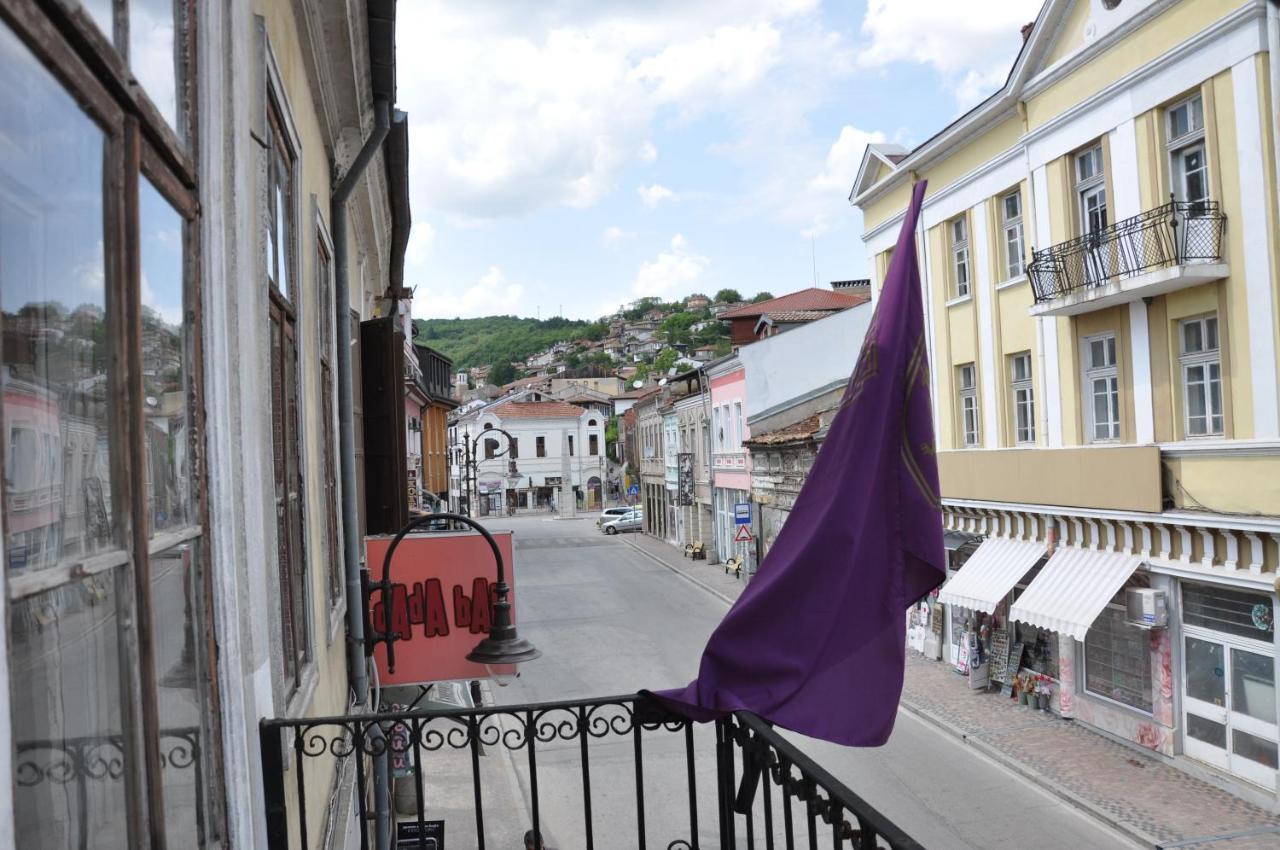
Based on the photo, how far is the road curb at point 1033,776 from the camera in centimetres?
1179

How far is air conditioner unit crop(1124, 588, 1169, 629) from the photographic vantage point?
46.6 feet

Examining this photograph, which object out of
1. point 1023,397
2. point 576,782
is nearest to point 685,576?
point 1023,397

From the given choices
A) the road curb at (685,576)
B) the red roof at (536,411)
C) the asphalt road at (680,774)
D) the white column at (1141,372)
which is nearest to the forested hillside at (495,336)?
the red roof at (536,411)

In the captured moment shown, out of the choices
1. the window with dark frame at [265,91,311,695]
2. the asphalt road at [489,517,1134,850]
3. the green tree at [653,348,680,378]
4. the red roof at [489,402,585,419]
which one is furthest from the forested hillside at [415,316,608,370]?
the window with dark frame at [265,91,311,695]

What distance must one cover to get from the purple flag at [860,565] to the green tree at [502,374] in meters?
146

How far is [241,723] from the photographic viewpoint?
2773 mm

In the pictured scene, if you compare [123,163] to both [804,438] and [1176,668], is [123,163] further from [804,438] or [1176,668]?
[804,438]

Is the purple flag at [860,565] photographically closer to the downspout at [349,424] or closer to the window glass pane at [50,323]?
the window glass pane at [50,323]

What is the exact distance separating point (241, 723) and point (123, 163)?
154cm

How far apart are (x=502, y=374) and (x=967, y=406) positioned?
135 metres

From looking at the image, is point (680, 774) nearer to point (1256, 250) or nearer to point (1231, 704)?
point (1231, 704)

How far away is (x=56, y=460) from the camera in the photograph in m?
1.60

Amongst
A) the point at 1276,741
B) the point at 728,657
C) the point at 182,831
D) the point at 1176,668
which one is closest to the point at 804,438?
the point at 1176,668

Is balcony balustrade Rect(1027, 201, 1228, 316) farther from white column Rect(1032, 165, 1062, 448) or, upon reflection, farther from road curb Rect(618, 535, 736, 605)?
road curb Rect(618, 535, 736, 605)
